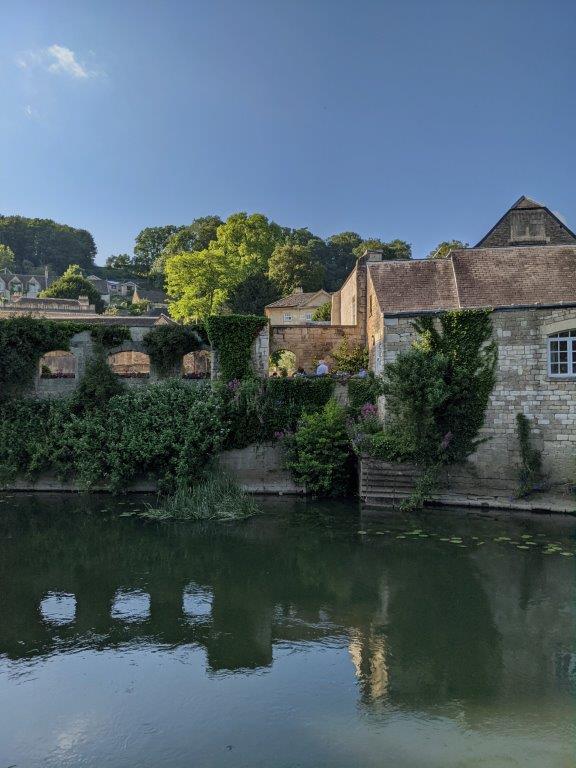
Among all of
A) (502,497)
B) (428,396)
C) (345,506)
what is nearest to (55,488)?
(345,506)

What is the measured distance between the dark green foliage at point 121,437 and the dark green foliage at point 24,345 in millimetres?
746

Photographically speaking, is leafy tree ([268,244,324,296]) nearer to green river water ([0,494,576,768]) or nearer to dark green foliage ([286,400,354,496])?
dark green foliage ([286,400,354,496])

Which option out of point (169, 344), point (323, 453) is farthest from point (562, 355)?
point (169, 344)

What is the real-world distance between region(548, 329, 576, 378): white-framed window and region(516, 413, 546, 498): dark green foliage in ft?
4.37

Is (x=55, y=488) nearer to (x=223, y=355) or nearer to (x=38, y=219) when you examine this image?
(x=223, y=355)

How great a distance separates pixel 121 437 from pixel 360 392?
268 inches

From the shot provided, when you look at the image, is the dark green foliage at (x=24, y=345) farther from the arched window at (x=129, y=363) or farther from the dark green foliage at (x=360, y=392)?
the dark green foliage at (x=360, y=392)

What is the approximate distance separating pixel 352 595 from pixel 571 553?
14.5ft

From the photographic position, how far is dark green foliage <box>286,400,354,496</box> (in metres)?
16.0

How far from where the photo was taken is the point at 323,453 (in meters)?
16.1

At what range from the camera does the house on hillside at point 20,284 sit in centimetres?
7150

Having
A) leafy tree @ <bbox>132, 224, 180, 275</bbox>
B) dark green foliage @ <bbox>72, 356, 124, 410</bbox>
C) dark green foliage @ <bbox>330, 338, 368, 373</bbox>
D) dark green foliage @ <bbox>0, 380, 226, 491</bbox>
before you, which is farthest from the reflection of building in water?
leafy tree @ <bbox>132, 224, 180, 275</bbox>

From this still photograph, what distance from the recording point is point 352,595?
9719mm

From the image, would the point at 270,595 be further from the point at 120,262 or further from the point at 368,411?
the point at 120,262
